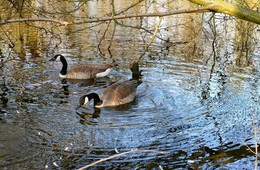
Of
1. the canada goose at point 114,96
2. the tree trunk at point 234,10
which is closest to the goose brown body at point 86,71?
the canada goose at point 114,96

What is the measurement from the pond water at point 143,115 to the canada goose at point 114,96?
0.22 meters

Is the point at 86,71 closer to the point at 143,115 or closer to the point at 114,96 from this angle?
the point at 114,96

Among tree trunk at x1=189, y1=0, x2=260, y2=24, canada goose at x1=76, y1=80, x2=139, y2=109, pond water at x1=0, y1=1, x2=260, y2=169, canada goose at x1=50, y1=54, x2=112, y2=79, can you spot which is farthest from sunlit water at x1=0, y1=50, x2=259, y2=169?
tree trunk at x1=189, y1=0, x2=260, y2=24

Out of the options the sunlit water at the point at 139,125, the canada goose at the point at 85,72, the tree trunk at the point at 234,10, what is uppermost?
the tree trunk at the point at 234,10

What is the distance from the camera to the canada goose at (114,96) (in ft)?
32.3

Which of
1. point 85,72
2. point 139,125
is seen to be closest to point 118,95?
point 139,125

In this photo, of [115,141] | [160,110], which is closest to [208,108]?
[160,110]

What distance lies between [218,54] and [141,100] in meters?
6.69

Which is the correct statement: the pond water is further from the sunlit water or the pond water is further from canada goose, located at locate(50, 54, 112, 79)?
canada goose, located at locate(50, 54, 112, 79)

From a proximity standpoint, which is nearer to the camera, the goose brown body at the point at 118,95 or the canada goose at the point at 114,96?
the canada goose at the point at 114,96

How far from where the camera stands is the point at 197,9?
212 inches

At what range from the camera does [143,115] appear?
29.5ft

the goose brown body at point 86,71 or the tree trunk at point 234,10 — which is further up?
the tree trunk at point 234,10

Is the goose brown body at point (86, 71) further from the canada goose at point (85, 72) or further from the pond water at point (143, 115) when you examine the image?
the pond water at point (143, 115)
